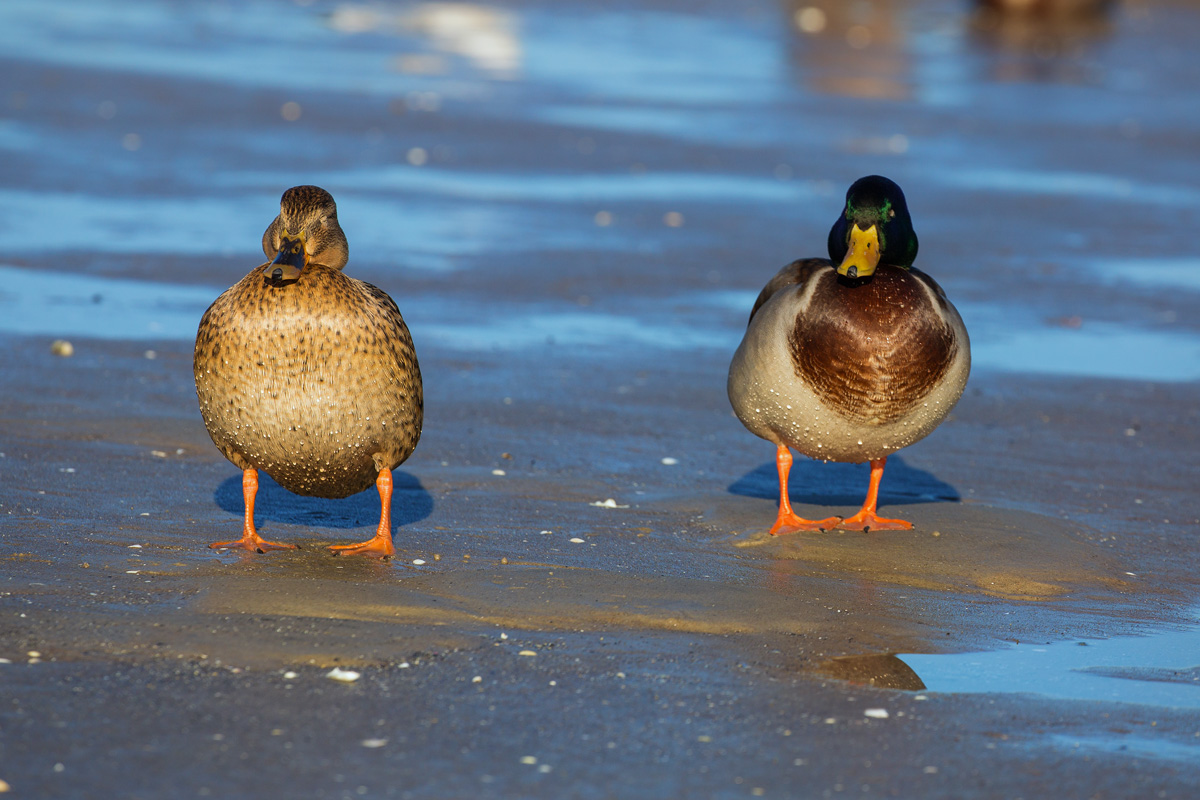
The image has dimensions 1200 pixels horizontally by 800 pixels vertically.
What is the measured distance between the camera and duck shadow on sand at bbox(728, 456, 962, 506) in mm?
6379

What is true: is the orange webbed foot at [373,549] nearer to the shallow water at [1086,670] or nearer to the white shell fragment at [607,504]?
the white shell fragment at [607,504]

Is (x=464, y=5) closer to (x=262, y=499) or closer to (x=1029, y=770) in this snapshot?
(x=262, y=499)

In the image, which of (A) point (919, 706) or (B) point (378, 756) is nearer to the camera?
(B) point (378, 756)

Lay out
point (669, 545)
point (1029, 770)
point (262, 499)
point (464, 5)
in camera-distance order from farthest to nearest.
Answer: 1. point (464, 5)
2. point (262, 499)
3. point (669, 545)
4. point (1029, 770)

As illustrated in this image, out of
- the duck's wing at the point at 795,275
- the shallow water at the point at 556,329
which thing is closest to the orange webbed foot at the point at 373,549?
the duck's wing at the point at 795,275

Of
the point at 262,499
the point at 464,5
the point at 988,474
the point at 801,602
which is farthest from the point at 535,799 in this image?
the point at 464,5

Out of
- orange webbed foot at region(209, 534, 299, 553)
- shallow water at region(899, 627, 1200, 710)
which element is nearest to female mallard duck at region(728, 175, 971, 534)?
shallow water at region(899, 627, 1200, 710)

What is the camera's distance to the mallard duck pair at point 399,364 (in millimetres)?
5000

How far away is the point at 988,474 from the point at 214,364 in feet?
10.5

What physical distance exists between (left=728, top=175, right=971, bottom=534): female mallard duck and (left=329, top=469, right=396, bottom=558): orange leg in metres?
1.36

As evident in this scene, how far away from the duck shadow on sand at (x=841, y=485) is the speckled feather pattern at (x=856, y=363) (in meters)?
0.60

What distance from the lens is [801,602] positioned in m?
4.98

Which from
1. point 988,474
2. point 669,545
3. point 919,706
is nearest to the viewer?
point 919,706

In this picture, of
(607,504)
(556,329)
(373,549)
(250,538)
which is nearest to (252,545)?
(250,538)
